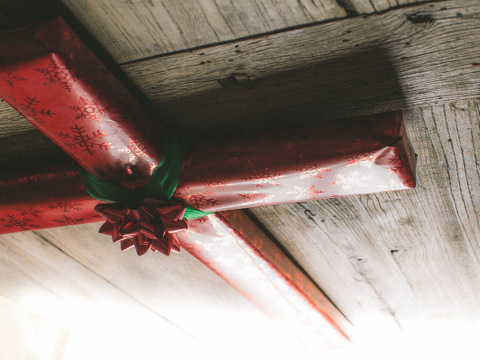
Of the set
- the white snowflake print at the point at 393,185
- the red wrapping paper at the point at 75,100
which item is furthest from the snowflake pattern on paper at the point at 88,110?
the white snowflake print at the point at 393,185

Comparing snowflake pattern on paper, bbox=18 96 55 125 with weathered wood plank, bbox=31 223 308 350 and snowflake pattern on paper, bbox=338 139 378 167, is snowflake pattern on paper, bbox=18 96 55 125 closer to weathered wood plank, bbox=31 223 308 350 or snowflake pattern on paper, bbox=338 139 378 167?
snowflake pattern on paper, bbox=338 139 378 167

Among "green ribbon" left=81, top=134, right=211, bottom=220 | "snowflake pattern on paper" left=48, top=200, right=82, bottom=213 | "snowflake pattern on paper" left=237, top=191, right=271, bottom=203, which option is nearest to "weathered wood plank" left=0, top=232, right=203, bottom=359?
"snowflake pattern on paper" left=48, top=200, right=82, bottom=213

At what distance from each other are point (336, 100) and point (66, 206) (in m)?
0.70

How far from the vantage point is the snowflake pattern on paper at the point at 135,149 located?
34.4 inches

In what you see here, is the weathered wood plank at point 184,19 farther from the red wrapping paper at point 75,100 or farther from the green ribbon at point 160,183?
the green ribbon at point 160,183

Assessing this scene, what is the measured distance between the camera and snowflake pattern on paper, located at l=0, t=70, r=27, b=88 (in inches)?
28.7

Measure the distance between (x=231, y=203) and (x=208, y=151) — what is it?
134mm

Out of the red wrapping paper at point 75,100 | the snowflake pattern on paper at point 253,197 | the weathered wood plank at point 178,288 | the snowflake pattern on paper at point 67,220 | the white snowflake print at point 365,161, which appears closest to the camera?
the red wrapping paper at point 75,100

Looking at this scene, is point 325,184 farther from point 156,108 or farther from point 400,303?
point 400,303

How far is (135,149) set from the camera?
0.88 metres

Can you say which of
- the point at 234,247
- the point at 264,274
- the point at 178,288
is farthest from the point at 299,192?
the point at 178,288

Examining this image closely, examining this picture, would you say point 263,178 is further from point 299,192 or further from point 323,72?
point 323,72

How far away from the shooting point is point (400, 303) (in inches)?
62.4

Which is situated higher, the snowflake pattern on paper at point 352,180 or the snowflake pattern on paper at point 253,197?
the snowflake pattern on paper at point 352,180
